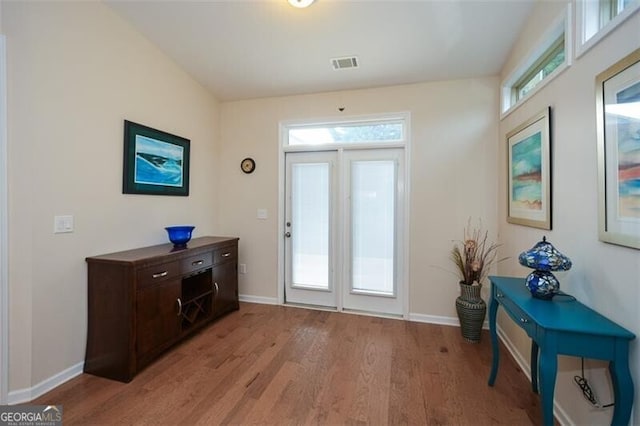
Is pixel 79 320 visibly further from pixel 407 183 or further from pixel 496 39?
pixel 496 39

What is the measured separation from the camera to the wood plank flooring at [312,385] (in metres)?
1.70

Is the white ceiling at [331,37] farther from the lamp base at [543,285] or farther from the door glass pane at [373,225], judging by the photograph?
the lamp base at [543,285]

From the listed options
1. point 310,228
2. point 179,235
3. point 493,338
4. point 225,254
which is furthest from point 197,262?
point 493,338

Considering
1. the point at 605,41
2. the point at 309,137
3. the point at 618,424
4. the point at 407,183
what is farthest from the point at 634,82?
the point at 309,137

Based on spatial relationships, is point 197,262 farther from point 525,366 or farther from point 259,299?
point 525,366

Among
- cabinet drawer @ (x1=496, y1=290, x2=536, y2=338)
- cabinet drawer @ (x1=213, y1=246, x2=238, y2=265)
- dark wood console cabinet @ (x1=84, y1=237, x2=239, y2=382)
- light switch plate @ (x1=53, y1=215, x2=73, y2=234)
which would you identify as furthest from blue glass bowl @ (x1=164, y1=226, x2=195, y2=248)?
cabinet drawer @ (x1=496, y1=290, x2=536, y2=338)

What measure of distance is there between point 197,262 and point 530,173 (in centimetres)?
298

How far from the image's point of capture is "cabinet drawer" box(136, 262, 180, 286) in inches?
82.5

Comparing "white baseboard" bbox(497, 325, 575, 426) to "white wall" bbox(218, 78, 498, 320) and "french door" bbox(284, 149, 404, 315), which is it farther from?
"french door" bbox(284, 149, 404, 315)

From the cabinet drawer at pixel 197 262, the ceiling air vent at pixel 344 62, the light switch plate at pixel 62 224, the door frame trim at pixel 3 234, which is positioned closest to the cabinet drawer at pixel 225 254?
the cabinet drawer at pixel 197 262

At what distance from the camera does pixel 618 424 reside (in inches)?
45.9

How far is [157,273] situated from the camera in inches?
87.9

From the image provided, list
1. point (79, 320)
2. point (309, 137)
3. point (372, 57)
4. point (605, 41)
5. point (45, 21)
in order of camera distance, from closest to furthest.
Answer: point (605, 41) < point (45, 21) < point (79, 320) < point (372, 57) < point (309, 137)

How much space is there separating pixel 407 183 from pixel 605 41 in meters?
1.86
